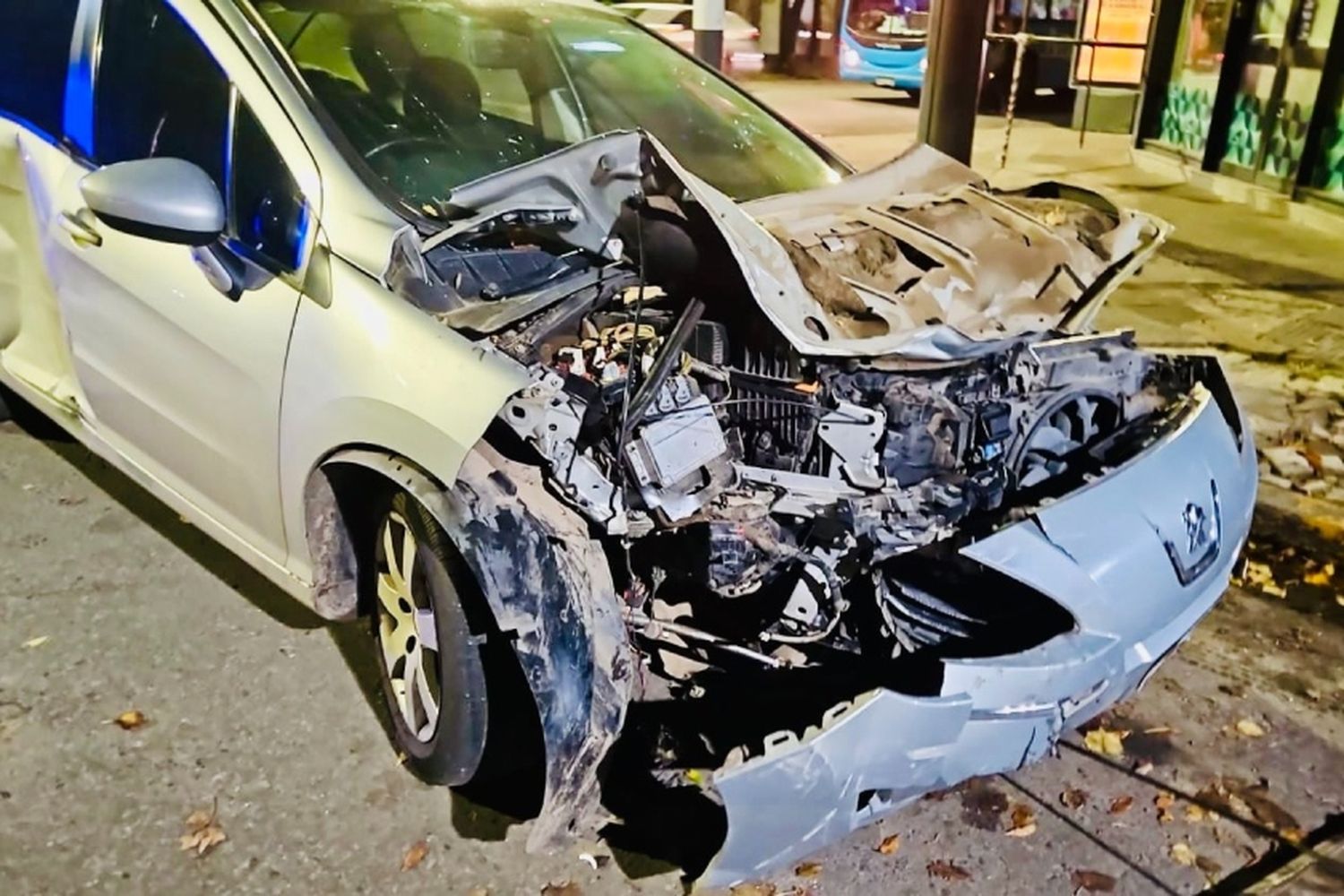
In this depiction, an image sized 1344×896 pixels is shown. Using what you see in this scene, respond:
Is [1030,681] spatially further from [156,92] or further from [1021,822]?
[156,92]

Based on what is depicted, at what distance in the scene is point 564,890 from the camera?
2639 millimetres

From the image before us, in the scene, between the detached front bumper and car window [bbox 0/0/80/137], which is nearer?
the detached front bumper

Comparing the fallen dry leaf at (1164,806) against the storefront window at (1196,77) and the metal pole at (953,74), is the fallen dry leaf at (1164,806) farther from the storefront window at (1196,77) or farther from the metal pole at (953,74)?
the storefront window at (1196,77)

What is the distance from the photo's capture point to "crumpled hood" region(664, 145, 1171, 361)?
2570 millimetres

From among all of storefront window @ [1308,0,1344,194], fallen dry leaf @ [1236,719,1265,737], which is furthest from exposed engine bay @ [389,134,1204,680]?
storefront window @ [1308,0,1344,194]

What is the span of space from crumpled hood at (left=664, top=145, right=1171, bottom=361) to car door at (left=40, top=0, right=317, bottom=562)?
1.02 meters

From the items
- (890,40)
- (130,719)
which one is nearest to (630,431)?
(130,719)

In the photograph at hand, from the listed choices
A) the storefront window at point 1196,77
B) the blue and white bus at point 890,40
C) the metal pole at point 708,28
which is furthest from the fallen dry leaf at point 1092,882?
the blue and white bus at point 890,40

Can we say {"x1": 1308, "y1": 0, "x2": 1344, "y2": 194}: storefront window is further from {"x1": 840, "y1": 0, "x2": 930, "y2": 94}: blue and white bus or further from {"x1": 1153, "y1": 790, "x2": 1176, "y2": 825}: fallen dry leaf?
{"x1": 1153, "y1": 790, "x2": 1176, "y2": 825}: fallen dry leaf

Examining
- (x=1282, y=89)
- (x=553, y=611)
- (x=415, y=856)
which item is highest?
(x=553, y=611)

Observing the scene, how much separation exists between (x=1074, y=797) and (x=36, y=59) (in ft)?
11.7

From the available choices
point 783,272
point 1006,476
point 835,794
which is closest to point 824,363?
point 783,272

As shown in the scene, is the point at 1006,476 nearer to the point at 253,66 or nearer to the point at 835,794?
the point at 835,794

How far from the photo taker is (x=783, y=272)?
263cm
